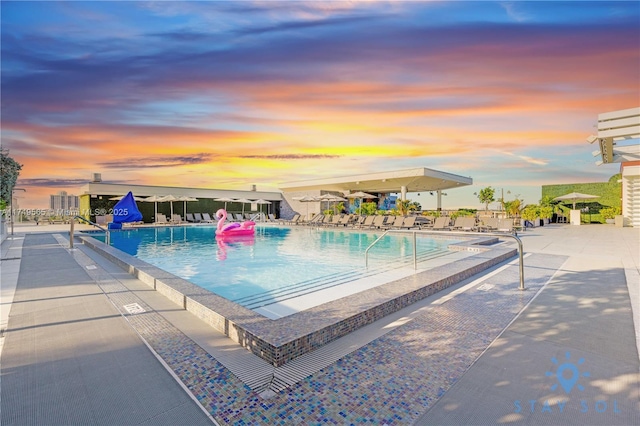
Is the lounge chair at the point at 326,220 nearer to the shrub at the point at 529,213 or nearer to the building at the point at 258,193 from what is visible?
the building at the point at 258,193

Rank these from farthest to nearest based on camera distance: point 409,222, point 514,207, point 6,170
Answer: point 514,207
point 409,222
point 6,170

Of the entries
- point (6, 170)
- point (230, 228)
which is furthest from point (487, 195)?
point (6, 170)

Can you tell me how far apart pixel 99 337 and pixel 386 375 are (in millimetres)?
2481

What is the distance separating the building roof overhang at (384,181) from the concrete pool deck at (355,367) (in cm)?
1736

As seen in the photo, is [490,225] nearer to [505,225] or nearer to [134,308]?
[505,225]

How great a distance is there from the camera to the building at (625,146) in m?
7.80

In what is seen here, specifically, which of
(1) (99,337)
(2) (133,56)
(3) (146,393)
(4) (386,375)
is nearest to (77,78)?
(2) (133,56)

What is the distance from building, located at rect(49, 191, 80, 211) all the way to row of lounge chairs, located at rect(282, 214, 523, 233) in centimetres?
1859

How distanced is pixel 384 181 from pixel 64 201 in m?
25.1

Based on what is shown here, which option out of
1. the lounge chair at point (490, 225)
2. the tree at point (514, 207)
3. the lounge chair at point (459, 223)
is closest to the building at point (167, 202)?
the lounge chair at point (459, 223)

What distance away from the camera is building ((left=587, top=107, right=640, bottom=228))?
25.6 ft

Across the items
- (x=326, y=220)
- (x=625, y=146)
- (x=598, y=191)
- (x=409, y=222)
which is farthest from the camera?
(x=598, y=191)

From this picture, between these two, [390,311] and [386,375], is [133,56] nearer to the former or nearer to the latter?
[390,311]

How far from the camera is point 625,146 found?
10.9 m
